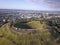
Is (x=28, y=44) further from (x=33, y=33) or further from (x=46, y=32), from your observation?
(x=46, y=32)

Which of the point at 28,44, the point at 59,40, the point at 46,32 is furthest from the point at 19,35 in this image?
the point at 59,40

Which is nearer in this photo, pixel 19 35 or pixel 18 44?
pixel 18 44

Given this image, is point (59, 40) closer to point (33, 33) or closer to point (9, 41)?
point (33, 33)

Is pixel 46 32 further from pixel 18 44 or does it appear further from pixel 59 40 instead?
pixel 18 44

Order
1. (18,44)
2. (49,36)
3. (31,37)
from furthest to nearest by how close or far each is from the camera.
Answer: (49,36) < (31,37) < (18,44)

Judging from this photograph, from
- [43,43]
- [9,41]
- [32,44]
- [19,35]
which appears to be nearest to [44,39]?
[43,43]

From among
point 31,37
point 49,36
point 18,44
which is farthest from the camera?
point 49,36

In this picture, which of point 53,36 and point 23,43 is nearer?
point 23,43

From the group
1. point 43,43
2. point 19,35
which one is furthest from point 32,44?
point 19,35
